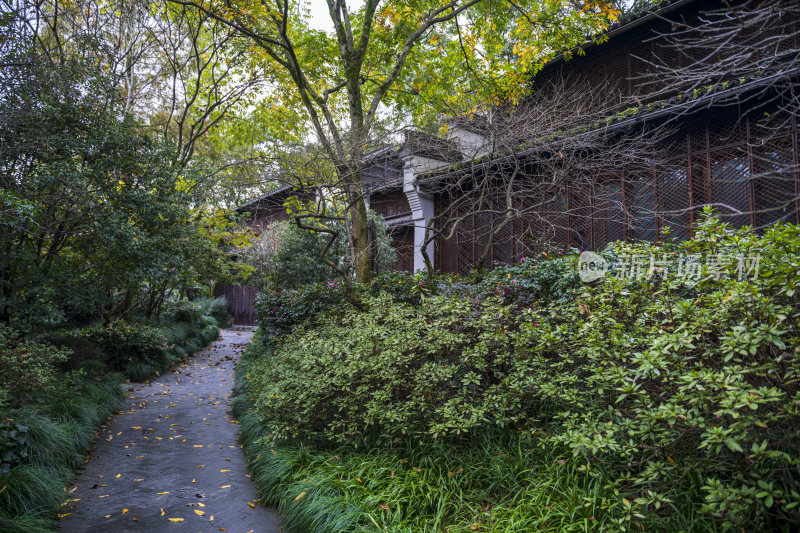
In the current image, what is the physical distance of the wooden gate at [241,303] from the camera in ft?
76.3

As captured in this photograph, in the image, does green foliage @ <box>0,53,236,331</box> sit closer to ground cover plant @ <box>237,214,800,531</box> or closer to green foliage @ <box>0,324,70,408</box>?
green foliage @ <box>0,324,70,408</box>

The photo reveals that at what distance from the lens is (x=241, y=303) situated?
24062mm

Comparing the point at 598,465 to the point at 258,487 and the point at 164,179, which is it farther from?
the point at 164,179

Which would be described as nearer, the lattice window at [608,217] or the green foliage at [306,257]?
the lattice window at [608,217]

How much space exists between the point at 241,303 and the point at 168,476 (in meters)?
20.2

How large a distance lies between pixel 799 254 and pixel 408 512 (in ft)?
10.4

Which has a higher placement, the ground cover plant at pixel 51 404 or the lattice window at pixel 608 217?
the lattice window at pixel 608 217

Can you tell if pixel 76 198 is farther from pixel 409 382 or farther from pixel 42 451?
pixel 409 382

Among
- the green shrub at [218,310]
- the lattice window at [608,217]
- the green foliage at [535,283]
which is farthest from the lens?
the green shrub at [218,310]

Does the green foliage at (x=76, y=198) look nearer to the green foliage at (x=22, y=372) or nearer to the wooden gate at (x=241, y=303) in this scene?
the green foliage at (x=22, y=372)

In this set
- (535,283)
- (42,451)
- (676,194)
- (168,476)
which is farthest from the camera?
(676,194)

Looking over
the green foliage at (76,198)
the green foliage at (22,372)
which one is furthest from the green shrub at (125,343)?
the green foliage at (22,372)

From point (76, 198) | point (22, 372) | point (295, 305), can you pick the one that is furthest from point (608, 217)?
point (22, 372)

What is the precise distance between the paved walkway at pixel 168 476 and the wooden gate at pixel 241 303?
1523cm
